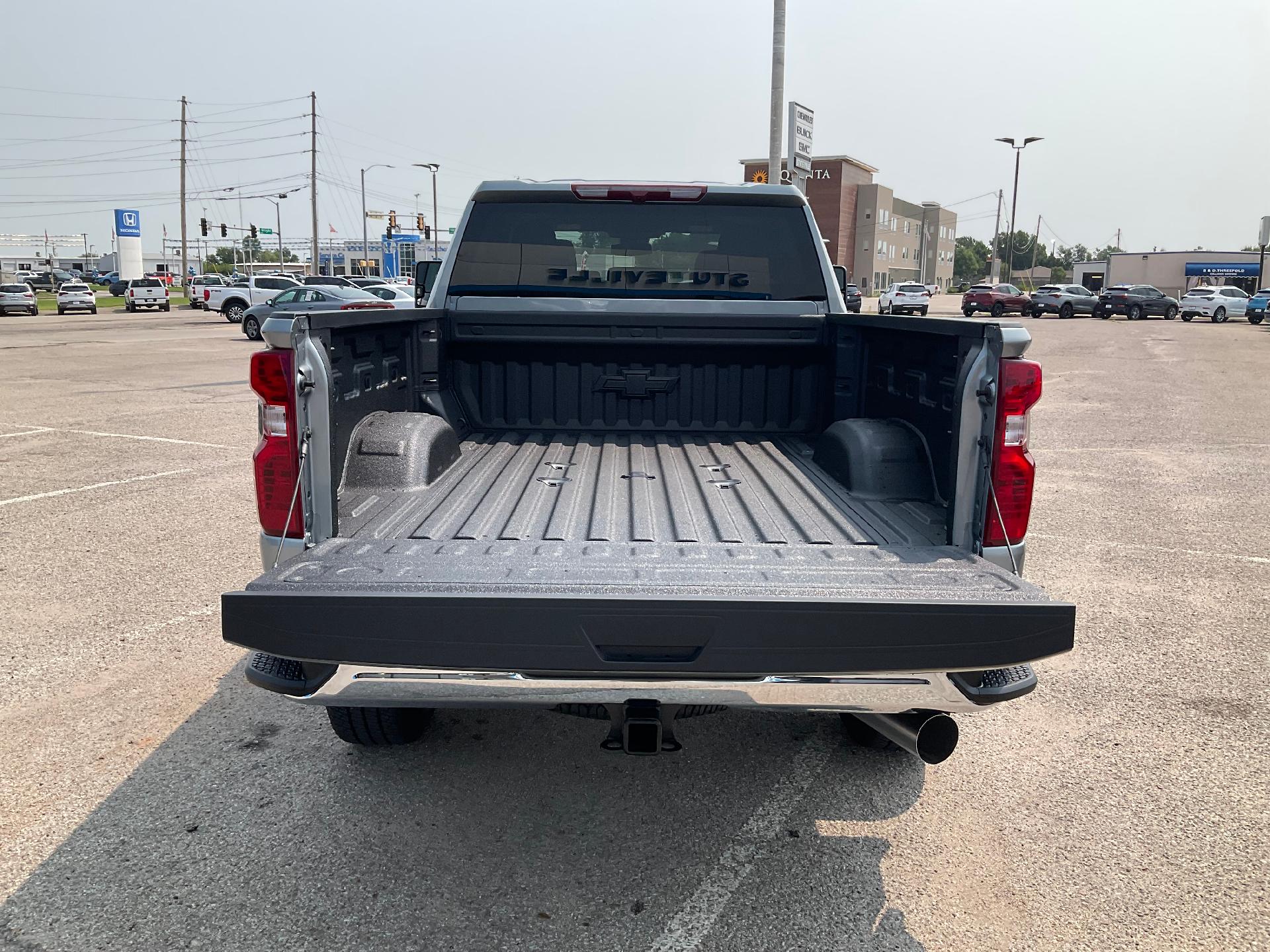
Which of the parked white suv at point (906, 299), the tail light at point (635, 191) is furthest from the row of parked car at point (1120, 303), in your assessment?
the tail light at point (635, 191)

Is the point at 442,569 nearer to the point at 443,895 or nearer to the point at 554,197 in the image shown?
the point at 443,895

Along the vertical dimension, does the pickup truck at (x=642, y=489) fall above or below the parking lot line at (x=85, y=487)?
above

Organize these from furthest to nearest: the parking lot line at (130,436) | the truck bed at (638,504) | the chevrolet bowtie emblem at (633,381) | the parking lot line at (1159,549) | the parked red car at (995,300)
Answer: the parked red car at (995,300) < the parking lot line at (130,436) < the parking lot line at (1159,549) < the chevrolet bowtie emblem at (633,381) < the truck bed at (638,504)

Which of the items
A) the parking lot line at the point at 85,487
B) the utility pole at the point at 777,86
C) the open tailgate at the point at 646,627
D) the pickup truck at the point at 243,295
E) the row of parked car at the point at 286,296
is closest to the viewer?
the open tailgate at the point at 646,627

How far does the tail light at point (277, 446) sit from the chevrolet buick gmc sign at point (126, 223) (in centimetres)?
10509

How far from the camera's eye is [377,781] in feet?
11.7

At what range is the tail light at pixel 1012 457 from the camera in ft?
9.78

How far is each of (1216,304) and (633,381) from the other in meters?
50.6

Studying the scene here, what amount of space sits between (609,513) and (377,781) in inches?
50.9

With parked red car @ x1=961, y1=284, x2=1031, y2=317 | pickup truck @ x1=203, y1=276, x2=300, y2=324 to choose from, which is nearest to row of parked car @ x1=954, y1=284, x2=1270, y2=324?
parked red car @ x1=961, y1=284, x2=1031, y2=317

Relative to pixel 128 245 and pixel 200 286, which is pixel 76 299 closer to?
pixel 200 286

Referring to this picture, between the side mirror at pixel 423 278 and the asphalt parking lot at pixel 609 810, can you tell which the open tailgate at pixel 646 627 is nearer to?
the asphalt parking lot at pixel 609 810

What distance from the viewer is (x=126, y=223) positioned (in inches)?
3755

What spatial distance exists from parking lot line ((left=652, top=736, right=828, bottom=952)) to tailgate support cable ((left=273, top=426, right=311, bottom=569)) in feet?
5.23
